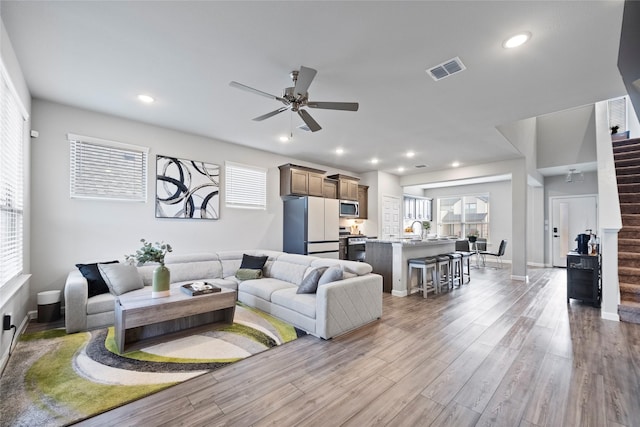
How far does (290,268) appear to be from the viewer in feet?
14.8

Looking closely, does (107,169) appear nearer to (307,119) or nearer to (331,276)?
(307,119)

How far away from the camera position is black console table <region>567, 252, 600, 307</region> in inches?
171

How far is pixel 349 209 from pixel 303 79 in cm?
533

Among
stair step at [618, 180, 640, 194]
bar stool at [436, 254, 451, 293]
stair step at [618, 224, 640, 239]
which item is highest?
stair step at [618, 180, 640, 194]

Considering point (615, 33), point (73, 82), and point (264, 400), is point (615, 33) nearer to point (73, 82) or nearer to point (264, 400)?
point (264, 400)

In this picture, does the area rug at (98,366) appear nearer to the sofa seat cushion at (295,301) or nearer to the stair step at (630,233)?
the sofa seat cushion at (295,301)

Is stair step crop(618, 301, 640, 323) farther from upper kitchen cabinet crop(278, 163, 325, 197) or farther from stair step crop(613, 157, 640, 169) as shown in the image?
upper kitchen cabinet crop(278, 163, 325, 197)

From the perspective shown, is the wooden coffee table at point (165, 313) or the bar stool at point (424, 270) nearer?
the wooden coffee table at point (165, 313)

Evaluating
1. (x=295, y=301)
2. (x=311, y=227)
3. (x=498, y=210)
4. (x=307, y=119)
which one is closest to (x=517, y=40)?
(x=307, y=119)

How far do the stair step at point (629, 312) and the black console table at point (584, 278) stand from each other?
575 mm

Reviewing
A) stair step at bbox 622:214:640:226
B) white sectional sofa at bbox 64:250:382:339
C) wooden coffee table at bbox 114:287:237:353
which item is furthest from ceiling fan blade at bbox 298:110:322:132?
stair step at bbox 622:214:640:226

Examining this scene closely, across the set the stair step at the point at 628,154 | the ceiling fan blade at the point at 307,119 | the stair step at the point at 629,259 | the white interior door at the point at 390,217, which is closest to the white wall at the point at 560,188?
the stair step at the point at 628,154

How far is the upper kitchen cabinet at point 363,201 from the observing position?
27.0 ft

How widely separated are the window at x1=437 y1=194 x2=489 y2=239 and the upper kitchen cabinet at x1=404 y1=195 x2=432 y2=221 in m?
0.43
